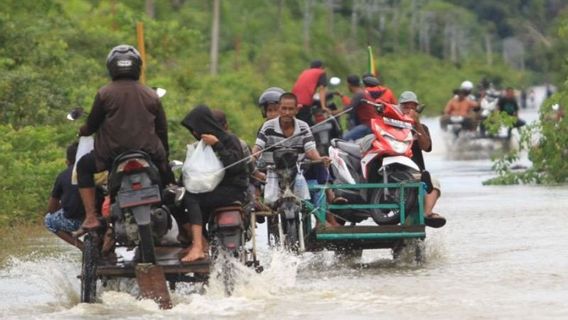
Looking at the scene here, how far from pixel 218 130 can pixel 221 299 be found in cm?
124

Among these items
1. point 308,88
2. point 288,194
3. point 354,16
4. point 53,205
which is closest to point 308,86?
point 308,88

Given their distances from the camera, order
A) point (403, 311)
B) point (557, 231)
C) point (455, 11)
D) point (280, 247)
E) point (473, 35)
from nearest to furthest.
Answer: point (403, 311)
point (280, 247)
point (557, 231)
point (455, 11)
point (473, 35)

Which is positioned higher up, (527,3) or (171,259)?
(527,3)

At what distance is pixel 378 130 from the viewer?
1477 centimetres

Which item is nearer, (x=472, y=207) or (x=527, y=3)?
(x=472, y=207)

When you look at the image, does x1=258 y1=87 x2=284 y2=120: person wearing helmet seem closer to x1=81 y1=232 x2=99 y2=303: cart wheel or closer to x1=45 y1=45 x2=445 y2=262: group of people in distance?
x1=45 y1=45 x2=445 y2=262: group of people in distance

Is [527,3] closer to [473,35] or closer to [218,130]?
[473,35]

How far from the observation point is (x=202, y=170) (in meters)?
12.2

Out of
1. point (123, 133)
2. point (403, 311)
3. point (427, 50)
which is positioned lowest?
point (403, 311)

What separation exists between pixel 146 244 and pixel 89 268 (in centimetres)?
51

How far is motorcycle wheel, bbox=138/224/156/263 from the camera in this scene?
37.7 ft

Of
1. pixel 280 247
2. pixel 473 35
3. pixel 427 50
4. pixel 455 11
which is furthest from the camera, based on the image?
pixel 473 35

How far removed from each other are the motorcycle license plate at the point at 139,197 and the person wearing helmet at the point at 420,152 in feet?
12.9

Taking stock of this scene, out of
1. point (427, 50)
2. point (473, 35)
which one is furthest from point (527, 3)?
point (427, 50)
